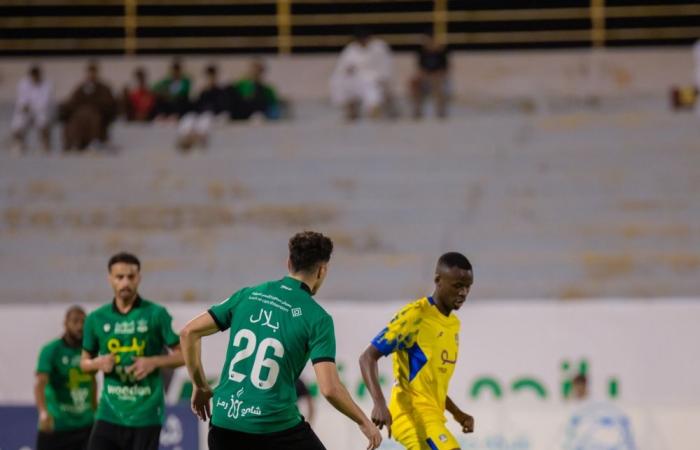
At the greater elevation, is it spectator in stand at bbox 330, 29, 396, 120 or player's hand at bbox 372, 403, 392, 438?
spectator in stand at bbox 330, 29, 396, 120

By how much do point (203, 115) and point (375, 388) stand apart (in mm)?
11076

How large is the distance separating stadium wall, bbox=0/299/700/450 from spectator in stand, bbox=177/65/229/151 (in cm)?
571

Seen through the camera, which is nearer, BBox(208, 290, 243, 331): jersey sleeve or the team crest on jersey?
BBox(208, 290, 243, 331): jersey sleeve

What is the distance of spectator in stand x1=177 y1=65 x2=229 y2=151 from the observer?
17594 millimetres

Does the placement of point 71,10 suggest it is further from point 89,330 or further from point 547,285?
point 89,330

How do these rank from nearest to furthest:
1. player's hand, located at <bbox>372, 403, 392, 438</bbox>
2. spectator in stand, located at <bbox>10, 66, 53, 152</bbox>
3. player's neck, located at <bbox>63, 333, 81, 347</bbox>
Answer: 1. player's hand, located at <bbox>372, 403, 392, 438</bbox>
2. player's neck, located at <bbox>63, 333, 81, 347</bbox>
3. spectator in stand, located at <bbox>10, 66, 53, 152</bbox>

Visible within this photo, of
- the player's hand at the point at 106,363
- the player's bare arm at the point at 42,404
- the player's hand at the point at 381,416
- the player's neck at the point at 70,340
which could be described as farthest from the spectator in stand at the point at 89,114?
the player's hand at the point at 381,416

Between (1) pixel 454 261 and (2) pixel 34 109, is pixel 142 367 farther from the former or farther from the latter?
(2) pixel 34 109

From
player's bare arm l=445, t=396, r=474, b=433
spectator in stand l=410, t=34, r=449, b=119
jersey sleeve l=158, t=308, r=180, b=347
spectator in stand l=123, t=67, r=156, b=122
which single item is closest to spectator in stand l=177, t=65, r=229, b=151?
spectator in stand l=123, t=67, r=156, b=122

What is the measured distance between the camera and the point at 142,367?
26.5 ft

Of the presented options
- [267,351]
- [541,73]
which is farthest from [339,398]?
[541,73]

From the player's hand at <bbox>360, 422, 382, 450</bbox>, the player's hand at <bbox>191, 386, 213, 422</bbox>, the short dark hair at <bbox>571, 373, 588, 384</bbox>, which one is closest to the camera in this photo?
the player's hand at <bbox>360, 422, 382, 450</bbox>

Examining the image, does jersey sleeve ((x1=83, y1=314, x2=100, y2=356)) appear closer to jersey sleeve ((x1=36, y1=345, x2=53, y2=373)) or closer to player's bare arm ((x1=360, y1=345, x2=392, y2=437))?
jersey sleeve ((x1=36, y1=345, x2=53, y2=373))

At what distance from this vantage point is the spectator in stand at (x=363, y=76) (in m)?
17.9
